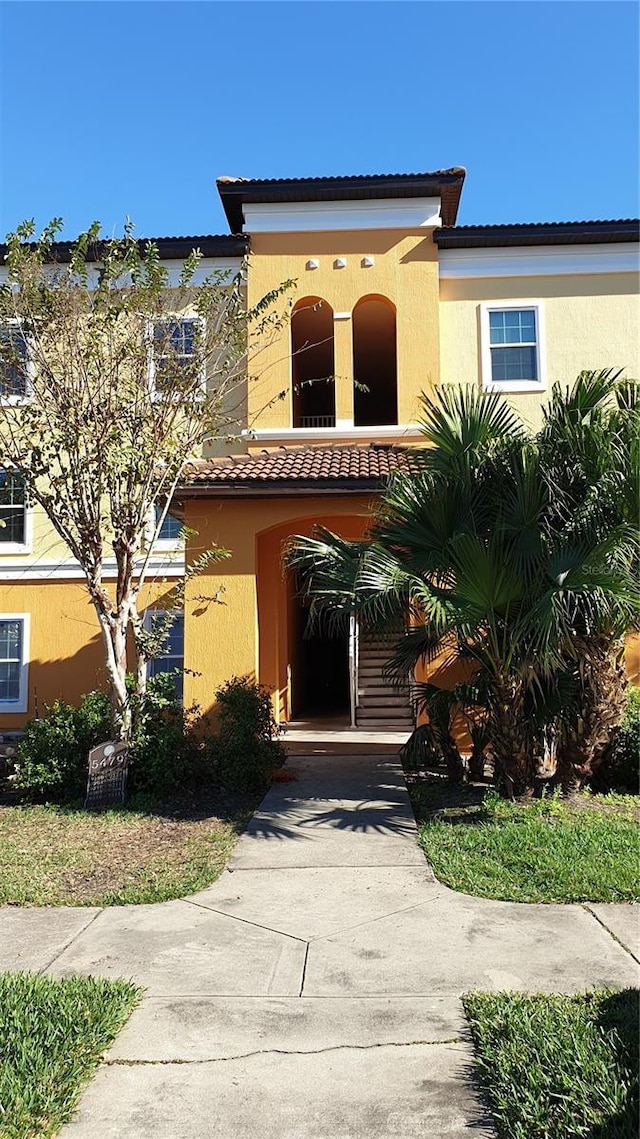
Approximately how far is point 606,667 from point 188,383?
237 inches

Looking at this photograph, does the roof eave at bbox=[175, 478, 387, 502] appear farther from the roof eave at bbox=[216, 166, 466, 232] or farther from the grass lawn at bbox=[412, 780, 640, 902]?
the roof eave at bbox=[216, 166, 466, 232]

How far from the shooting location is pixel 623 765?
10.0 meters

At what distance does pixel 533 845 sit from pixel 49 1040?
4676mm

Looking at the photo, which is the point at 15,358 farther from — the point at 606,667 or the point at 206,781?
the point at 606,667

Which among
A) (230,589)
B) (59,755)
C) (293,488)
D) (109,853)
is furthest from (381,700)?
(109,853)

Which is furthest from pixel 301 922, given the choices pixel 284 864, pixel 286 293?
pixel 286 293

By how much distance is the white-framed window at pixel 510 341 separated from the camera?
15477mm

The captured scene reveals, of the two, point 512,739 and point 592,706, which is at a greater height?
point 592,706

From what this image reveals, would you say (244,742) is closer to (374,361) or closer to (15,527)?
(15,527)

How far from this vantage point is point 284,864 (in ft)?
24.4

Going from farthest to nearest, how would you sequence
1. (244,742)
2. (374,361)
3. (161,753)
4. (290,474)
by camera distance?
(374,361) < (290,474) < (244,742) < (161,753)

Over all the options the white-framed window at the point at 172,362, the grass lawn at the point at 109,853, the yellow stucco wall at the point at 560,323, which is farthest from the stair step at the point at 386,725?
the white-framed window at the point at 172,362

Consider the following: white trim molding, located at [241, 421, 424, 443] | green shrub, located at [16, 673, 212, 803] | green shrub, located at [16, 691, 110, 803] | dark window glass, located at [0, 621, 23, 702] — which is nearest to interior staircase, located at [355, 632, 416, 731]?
white trim molding, located at [241, 421, 424, 443]

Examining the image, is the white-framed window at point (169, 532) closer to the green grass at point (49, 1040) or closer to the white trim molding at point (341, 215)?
the white trim molding at point (341, 215)
